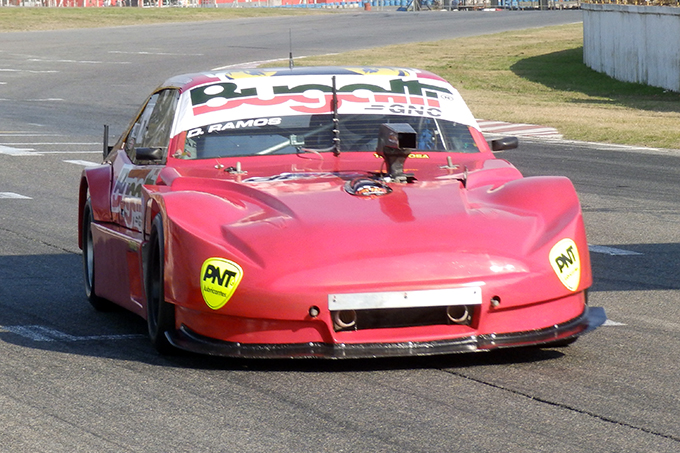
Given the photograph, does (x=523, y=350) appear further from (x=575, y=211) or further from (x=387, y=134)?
(x=387, y=134)

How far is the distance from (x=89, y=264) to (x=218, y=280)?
7.78 ft

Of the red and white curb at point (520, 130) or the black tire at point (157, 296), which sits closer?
the black tire at point (157, 296)

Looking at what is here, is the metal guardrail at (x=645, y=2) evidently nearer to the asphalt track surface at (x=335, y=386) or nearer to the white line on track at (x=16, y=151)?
the white line on track at (x=16, y=151)

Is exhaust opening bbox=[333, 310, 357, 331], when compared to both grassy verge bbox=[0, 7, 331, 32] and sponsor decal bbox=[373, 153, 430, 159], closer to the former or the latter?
sponsor decal bbox=[373, 153, 430, 159]

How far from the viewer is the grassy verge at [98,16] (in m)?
58.6

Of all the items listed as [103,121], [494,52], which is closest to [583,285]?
[103,121]

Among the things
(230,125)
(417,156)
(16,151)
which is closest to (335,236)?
(417,156)

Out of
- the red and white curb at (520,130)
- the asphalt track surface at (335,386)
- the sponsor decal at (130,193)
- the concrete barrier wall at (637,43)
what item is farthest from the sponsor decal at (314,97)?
the concrete barrier wall at (637,43)

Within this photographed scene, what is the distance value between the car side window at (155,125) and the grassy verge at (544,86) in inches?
461

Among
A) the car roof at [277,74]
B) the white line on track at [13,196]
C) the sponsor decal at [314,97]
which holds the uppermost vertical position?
the car roof at [277,74]

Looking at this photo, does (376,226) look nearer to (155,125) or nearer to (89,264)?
(155,125)

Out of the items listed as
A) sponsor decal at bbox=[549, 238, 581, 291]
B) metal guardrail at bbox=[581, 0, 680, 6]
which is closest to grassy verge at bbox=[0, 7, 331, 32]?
metal guardrail at bbox=[581, 0, 680, 6]

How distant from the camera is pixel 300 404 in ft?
15.1

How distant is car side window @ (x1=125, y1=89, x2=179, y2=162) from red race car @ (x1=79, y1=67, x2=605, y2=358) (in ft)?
0.16
